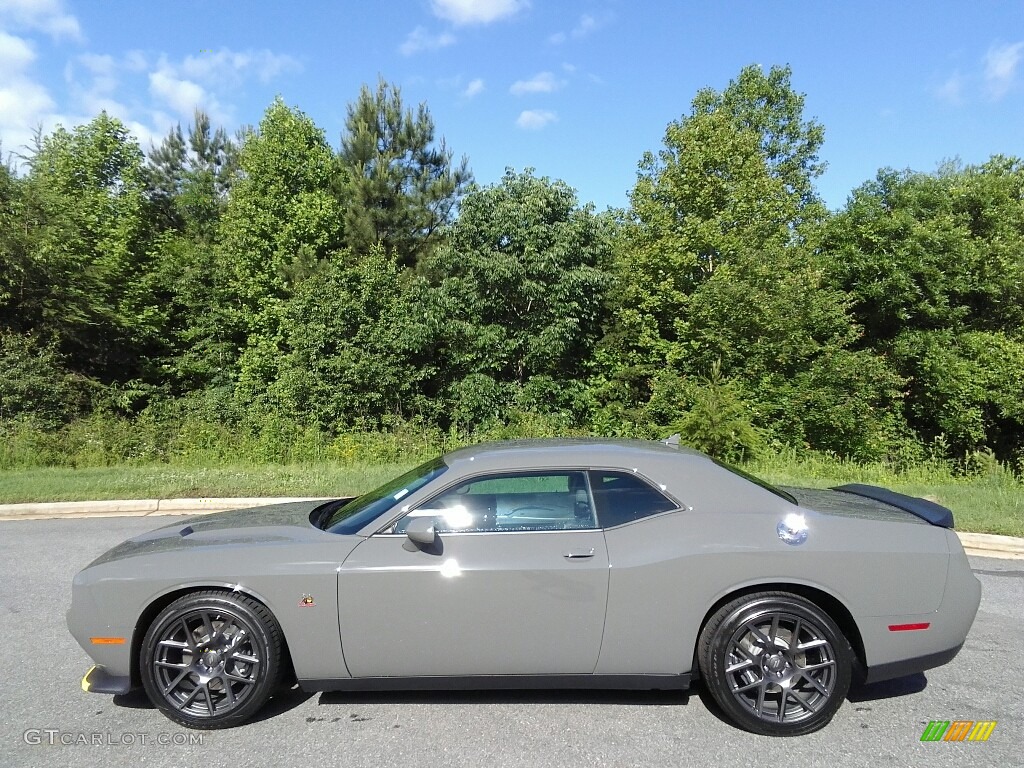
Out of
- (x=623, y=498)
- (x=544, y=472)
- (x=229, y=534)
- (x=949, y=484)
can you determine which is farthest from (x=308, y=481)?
(x=949, y=484)

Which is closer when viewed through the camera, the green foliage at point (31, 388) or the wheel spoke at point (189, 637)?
the wheel spoke at point (189, 637)

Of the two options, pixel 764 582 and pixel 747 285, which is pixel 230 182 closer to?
pixel 747 285

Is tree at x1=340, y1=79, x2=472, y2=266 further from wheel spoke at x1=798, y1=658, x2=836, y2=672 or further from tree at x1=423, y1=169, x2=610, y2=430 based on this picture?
wheel spoke at x1=798, y1=658, x2=836, y2=672

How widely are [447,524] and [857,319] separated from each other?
2121 cm

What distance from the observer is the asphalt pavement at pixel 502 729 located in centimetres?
302

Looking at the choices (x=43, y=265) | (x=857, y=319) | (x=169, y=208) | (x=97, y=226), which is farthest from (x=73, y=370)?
(x=857, y=319)

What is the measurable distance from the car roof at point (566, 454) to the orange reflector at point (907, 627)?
4.05 feet

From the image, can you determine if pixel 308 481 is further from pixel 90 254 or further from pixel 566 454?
pixel 90 254

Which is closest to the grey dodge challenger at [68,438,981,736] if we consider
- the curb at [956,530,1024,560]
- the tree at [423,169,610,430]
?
the curb at [956,530,1024,560]

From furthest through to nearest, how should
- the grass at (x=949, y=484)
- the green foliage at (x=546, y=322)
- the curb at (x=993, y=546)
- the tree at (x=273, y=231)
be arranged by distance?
the tree at (x=273, y=231) < the green foliage at (x=546, y=322) < the grass at (x=949, y=484) < the curb at (x=993, y=546)

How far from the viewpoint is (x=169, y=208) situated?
30.6 meters

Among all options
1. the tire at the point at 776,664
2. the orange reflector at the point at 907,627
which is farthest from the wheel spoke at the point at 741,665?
the orange reflector at the point at 907,627

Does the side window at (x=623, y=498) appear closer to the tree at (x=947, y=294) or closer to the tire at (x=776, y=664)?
the tire at (x=776, y=664)

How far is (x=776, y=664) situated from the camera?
3268 millimetres
